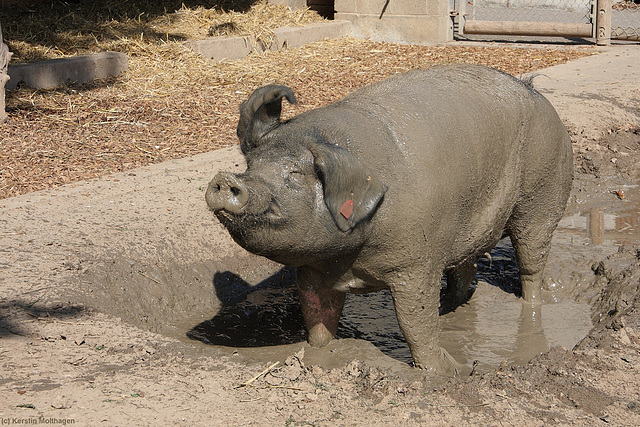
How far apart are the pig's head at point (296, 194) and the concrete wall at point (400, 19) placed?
35.7 ft

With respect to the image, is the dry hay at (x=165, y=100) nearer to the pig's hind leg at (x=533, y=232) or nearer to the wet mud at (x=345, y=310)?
the wet mud at (x=345, y=310)

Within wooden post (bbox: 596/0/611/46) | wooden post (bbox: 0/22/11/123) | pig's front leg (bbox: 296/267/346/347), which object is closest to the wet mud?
pig's front leg (bbox: 296/267/346/347)

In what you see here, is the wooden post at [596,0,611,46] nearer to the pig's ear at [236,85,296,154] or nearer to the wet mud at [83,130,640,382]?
the wet mud at [83,130,640,382]

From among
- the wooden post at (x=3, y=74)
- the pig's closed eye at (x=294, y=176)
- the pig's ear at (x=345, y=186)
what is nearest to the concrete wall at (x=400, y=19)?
the wooden post at (x=3, y=74)

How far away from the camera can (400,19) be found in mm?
14211

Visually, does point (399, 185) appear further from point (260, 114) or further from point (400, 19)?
point (400, 19)

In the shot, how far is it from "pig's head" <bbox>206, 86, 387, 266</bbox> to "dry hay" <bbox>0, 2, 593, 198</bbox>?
3665 millimetres

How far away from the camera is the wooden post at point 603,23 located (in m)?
13.2

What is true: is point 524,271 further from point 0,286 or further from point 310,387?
point 0,286

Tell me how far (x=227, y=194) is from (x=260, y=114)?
0.72m

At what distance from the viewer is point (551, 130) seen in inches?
193

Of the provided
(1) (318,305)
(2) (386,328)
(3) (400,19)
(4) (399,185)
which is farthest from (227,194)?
(3) (400,19)

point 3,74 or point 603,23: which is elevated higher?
point 3,74

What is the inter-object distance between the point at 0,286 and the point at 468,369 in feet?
9.50
